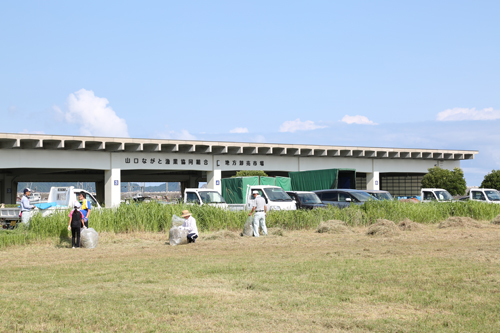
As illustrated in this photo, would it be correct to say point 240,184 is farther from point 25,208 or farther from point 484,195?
point 25,208

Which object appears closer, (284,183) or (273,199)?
(273,199)

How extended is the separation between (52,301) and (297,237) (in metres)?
10.8

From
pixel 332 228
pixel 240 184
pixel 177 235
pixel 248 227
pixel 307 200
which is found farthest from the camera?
pixel 240 184

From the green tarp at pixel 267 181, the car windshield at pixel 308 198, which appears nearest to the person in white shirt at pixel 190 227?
the car windshield at pixel 308 198

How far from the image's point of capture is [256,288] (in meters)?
8.72

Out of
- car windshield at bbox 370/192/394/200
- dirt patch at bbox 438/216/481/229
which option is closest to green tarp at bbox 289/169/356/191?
car windshield at bbox 370/192/394/200

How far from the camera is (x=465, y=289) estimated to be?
8.33m

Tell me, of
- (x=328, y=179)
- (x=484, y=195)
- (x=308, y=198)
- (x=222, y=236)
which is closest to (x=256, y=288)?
(x=222, y=236)

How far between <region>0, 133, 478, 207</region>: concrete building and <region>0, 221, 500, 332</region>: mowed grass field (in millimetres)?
25762

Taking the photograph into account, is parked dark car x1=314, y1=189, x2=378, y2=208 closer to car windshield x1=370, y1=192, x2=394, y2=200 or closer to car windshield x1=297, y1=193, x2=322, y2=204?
car windshield x1=297, y1=193, x2=322, y2=204

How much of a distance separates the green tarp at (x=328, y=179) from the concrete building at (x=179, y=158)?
11.7 meters

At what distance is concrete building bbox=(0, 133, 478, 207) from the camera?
39.3 meters

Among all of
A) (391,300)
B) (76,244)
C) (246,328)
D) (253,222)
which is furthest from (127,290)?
(253,222)

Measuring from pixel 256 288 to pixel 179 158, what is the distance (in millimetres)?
36805
